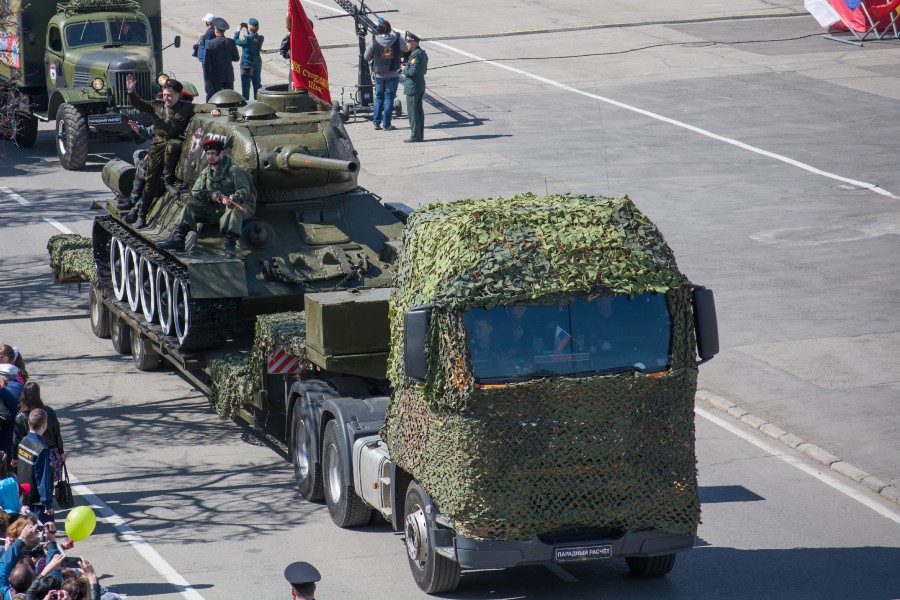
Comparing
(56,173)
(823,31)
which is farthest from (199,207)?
(823,31)

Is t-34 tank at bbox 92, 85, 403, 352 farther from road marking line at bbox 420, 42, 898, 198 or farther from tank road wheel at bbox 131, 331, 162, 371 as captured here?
road marking line at bbox 420, 42, 898, 198

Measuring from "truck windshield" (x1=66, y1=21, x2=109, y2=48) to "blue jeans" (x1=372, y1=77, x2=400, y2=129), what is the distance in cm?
523

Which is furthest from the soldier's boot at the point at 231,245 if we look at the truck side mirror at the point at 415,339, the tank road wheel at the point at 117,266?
the truck side mirror at the point at 415,339

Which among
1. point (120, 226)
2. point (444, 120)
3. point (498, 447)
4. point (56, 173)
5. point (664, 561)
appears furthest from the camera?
point (444, 120)

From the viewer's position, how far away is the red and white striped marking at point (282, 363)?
13492 mm

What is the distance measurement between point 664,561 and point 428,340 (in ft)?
8.43

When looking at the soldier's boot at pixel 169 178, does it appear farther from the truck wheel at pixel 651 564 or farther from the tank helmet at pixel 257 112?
the truck wheel at pixel 651 564

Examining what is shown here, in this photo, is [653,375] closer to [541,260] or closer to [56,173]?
[541,260]

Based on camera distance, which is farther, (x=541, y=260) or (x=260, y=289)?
(x=260, y=289)

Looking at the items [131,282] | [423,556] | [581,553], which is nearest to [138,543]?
[423,556]

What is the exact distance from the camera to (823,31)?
1473 inches

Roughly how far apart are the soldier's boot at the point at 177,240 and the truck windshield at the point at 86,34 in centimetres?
1339

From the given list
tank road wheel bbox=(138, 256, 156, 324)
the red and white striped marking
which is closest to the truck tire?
tank road wheel bbox=(138, 256, 156, 324)

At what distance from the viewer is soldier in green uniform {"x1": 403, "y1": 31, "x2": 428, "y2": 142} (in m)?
27.4
